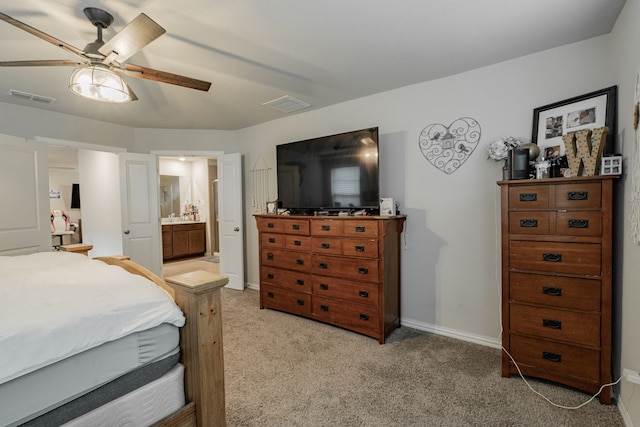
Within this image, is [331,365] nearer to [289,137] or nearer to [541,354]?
[541,354]

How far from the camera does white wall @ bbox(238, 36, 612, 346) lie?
7.61ft

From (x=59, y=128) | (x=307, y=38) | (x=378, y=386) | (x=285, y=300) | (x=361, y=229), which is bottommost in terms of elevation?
(x=378, y=386)

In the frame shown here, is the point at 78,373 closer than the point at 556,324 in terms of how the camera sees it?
Yes

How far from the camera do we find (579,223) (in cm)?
186

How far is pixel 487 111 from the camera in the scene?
2561mm

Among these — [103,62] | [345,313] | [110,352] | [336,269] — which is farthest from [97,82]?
[345,313]

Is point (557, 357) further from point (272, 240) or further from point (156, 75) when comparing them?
point (156, 75)

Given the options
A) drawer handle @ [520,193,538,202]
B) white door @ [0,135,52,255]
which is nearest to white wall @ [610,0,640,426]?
drawer handle @ [520,193,538,202]

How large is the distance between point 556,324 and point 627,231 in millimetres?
700

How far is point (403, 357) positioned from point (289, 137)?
2886 millimetres

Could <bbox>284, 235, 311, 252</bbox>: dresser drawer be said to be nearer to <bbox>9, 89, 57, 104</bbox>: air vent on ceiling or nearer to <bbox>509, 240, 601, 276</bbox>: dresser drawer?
<bbox>509, 240, 601, 276</bbox>: dresser drawer

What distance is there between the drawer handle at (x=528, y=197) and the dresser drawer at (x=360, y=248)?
1146 mm

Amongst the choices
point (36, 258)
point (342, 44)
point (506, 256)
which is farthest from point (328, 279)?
point (36, 258)

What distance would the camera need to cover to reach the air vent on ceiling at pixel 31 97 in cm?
294
